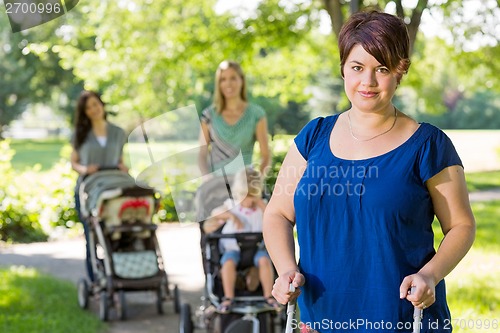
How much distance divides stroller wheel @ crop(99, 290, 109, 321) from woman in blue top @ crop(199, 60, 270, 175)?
69.9 inches

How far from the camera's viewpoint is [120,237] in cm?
710

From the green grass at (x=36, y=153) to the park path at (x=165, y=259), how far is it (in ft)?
73.3

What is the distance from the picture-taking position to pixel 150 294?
7.77 meters

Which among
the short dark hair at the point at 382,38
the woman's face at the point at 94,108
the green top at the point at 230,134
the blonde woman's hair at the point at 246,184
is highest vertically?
the woman's face at the point at 94,108

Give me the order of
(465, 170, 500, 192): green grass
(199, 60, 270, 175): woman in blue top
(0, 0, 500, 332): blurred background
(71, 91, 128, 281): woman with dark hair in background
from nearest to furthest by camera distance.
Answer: (199, 60, 270, 175): woman in blue top, (71, 91, 128, 281): woman with dark hair in background, (0, 0, 500, 332): blurred background, (465, 170, 500, 192): green grass

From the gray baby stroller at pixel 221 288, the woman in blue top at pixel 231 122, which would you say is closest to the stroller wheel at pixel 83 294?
the gray baby stroller at pixel 221 288

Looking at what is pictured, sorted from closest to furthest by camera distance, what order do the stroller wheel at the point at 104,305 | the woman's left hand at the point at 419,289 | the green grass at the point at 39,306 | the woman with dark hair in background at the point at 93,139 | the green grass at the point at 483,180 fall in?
1. the woman's left hand at the point at 419,289
2. the green grass at the point at 39,306
3. the stroller wheel at the point at 104,305
4. the woman with dark hair in background at the point at 93,139
5. the green grass at the point at 483,180

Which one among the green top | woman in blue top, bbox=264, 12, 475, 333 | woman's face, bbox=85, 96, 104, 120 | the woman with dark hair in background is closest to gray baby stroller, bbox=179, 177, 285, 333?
the green top

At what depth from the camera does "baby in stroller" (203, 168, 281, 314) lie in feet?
16.7

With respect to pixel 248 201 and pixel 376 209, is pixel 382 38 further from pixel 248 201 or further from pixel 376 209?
pixel 248 201

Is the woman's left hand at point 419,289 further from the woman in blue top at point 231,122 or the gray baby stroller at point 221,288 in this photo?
the woman in blue top at point 231,122

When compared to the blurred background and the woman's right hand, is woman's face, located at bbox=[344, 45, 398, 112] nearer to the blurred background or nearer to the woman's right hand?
the woman's right hand

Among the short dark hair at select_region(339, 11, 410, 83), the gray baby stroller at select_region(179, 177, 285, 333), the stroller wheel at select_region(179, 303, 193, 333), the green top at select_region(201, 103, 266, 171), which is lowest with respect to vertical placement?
the stroller wheel at select_region(179, 303, 193, 333)

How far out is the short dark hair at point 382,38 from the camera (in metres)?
2.18
